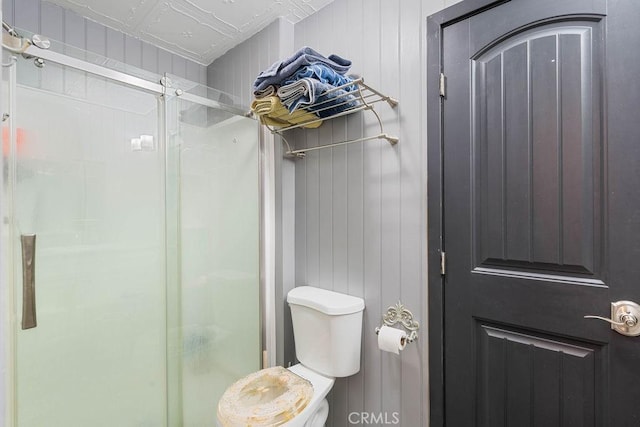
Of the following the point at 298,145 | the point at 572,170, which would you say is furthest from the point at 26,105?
the point at 572,170

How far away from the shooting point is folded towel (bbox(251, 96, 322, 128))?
57.3 inches

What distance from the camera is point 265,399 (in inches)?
57.2

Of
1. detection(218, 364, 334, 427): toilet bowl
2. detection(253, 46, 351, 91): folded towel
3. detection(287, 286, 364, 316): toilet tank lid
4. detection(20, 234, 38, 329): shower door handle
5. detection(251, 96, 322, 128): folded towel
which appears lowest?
detection(218, 364, 334, 427): toilet bowl

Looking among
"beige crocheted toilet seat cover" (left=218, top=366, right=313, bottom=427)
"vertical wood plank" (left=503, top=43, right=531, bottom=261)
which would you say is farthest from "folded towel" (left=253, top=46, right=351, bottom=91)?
"beige crocheted toilet seat cover" (left=218, top=366, right=313, bottom=427)

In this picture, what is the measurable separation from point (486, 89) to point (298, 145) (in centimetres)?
97

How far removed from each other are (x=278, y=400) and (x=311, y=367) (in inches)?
11.6

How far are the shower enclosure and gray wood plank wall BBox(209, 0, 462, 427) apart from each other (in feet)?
1.08

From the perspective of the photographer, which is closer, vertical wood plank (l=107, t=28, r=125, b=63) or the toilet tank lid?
the toilet tank lid

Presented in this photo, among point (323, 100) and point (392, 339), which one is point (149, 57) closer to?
point (323, 100)

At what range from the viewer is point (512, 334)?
1.18 meters

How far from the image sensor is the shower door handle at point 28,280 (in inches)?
46.1

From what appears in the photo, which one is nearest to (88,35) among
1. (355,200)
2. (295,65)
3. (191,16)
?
(191,16)

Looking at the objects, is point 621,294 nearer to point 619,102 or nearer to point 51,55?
point 619,102

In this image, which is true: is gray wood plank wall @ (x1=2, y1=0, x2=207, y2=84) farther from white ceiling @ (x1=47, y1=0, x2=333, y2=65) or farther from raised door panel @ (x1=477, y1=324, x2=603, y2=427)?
raised door panel @ (x1=477, y1=324, x2=603, y2=427)
